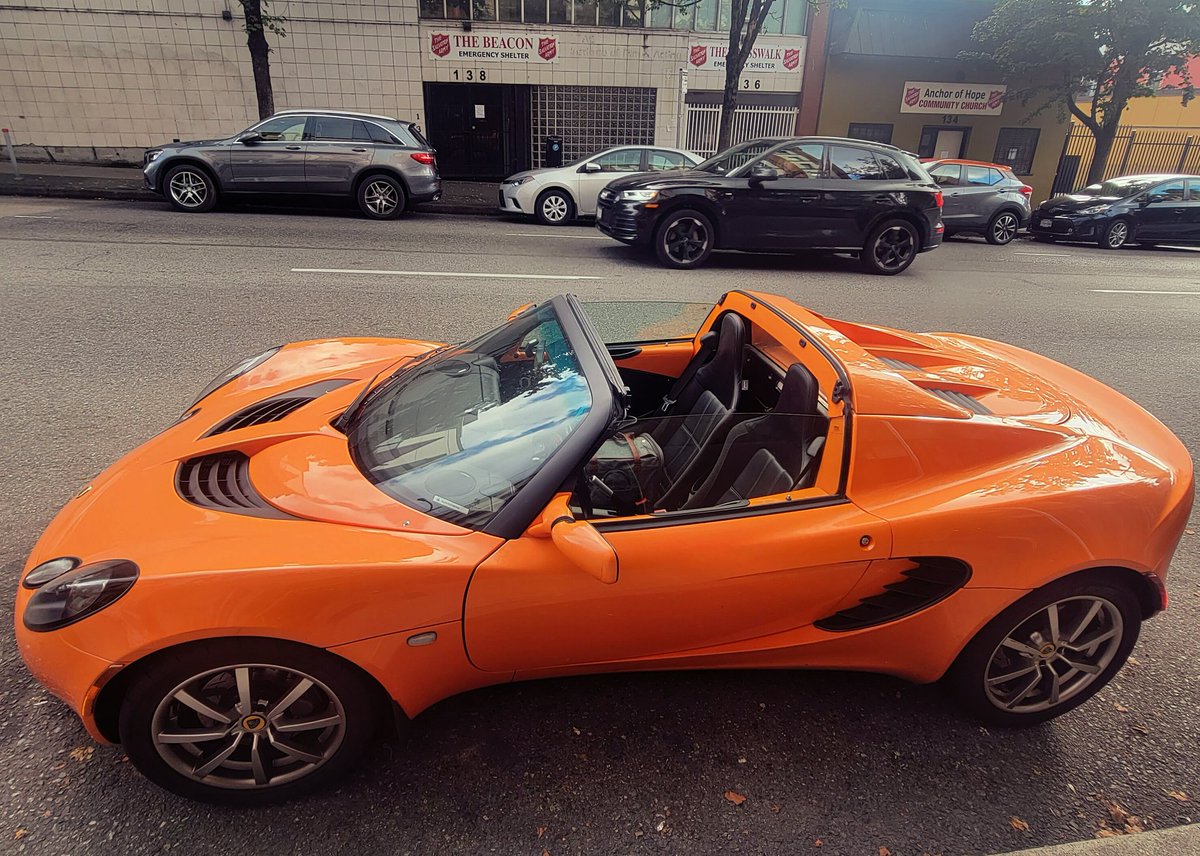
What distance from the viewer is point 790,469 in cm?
224

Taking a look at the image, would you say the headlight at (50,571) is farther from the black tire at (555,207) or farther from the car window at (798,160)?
the black tire at (555,207)

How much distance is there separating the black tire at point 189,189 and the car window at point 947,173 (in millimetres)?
13145

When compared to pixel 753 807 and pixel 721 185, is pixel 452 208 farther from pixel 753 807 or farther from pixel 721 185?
pixel 753 807

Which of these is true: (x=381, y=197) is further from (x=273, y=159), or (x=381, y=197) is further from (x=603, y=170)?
(x=603, y=170)

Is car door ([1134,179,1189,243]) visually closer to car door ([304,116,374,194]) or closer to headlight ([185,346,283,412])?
car door ([304,116,374,194])

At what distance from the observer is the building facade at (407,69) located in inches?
661

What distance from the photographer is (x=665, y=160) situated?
12.1 m

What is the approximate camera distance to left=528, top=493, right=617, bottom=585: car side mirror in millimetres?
1684

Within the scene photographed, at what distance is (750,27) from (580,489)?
15.2 meters

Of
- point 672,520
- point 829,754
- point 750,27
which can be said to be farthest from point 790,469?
point 750,27

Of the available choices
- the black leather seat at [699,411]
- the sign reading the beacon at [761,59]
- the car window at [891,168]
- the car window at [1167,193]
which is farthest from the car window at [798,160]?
the sign reading the beacon at [761,59]

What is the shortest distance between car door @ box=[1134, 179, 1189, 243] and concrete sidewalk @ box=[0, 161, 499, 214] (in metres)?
13.3

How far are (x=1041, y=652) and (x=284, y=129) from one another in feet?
40.4

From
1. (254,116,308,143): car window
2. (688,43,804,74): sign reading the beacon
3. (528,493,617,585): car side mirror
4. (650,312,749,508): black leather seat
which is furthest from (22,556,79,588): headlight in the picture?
(688,43,804,74): sign reading the beacon
